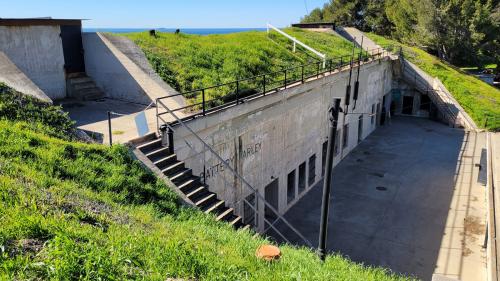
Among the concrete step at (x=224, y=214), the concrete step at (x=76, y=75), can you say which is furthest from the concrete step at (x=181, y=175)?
the concrete step at (x=76, y=75)

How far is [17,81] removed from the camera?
1127 cm

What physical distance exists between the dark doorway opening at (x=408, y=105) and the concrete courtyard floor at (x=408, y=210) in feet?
28.7

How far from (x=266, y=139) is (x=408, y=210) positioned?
6842 mm

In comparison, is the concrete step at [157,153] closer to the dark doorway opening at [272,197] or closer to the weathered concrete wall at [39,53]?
the dark doorway opening at [272,197]

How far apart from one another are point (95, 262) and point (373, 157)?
828 inches

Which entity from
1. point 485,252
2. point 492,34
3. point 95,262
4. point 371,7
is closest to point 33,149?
point 95,262

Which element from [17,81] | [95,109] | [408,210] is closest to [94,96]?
[95,109]

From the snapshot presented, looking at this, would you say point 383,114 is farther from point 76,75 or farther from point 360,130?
point 76,75

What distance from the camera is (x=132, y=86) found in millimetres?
15508

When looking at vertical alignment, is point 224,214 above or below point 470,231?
above

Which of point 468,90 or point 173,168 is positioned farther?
point 468,90

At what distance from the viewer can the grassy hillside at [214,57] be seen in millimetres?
17359

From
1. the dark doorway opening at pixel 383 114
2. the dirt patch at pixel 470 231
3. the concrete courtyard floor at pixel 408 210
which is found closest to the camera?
the concrete courtyard floor at pixel 408 210

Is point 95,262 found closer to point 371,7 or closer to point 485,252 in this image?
point 485,252
